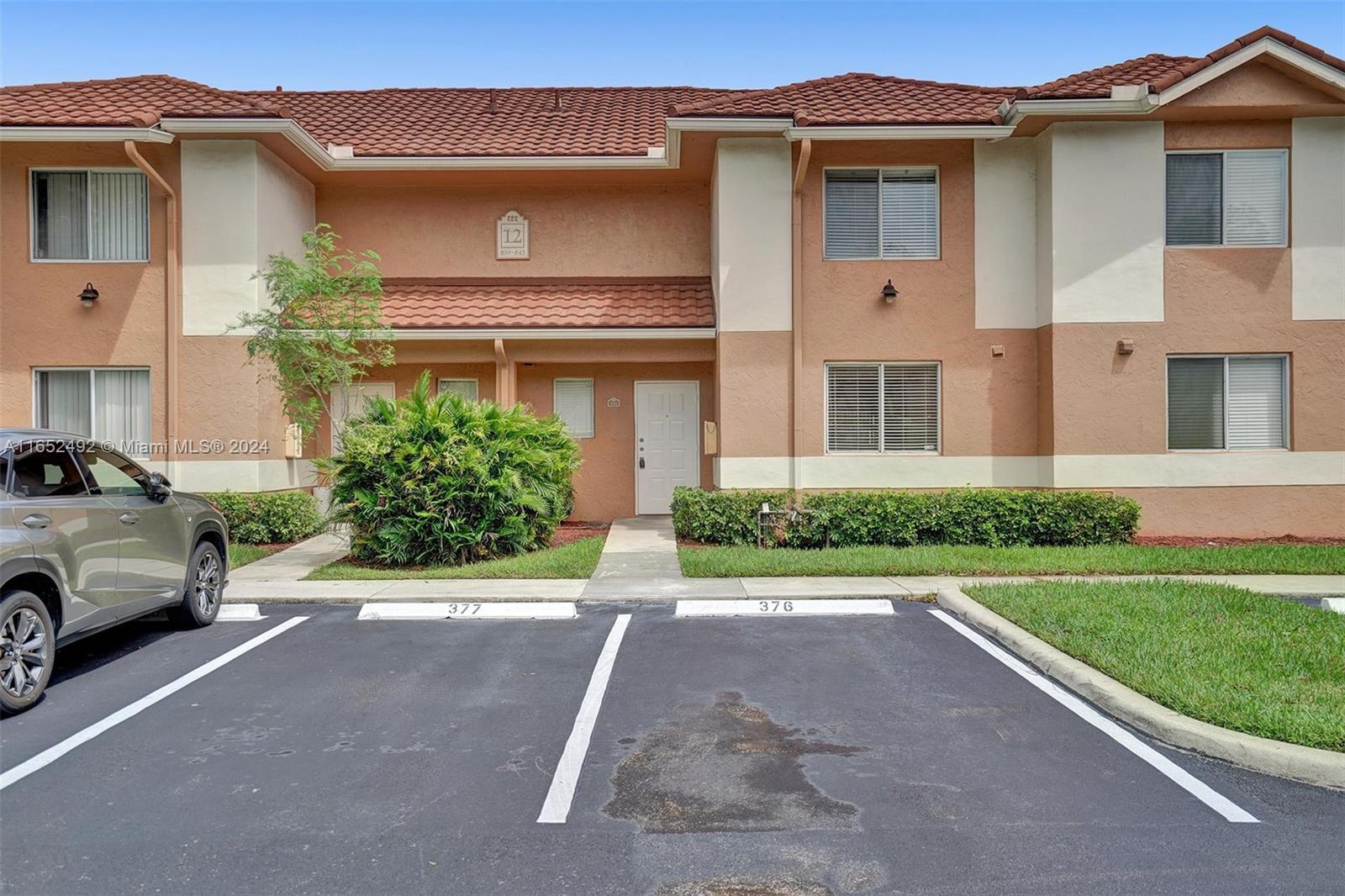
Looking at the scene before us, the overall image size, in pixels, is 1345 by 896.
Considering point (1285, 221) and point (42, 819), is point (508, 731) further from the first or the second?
point (1285, 221)

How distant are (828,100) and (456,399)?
24.4 ft

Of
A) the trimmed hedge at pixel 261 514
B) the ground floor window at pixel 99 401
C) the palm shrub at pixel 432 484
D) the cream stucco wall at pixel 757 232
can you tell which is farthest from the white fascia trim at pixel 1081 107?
the ground floor window at pixel 99 401

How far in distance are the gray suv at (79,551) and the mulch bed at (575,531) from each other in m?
5.38

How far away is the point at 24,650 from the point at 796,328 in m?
9.99

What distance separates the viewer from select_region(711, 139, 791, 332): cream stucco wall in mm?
12953

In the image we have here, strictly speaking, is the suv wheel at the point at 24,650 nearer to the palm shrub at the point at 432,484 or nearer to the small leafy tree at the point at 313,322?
the palm shrub at the point at 432,484

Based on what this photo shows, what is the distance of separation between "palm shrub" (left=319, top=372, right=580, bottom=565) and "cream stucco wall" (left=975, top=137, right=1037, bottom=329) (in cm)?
744

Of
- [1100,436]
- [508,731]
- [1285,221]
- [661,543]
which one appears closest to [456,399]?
[661,543]

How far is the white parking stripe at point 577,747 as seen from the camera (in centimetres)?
413

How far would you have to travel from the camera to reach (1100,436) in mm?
12617

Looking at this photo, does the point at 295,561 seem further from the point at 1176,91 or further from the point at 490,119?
the point at 1176,91

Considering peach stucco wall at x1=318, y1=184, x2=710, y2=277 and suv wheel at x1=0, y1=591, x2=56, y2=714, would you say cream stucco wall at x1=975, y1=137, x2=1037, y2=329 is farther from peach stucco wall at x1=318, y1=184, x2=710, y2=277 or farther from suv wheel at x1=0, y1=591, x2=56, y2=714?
suv wheel at x1=0, y1=591, x2=56, y2=714

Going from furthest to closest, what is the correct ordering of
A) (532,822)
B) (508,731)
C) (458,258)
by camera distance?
1. (458,258)
2. (508,731)
3. (532,822)

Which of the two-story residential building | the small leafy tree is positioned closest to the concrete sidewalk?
the small leafy tree
